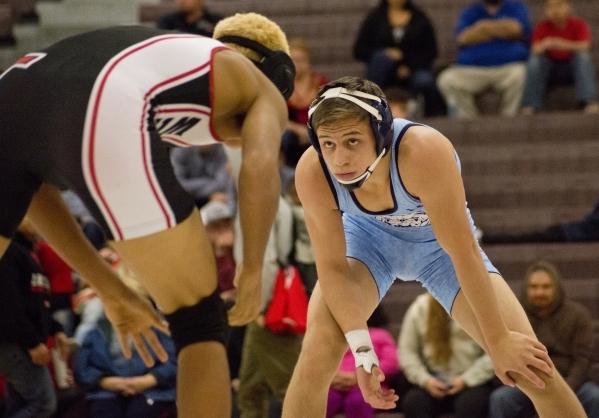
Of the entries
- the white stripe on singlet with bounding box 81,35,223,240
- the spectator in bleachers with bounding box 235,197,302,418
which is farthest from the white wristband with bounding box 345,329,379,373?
the spectator in bleachers with bounding box 235,197,302,418

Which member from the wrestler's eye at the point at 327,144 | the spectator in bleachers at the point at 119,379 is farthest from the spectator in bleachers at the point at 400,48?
the wrestler's eye at the point at 327,144

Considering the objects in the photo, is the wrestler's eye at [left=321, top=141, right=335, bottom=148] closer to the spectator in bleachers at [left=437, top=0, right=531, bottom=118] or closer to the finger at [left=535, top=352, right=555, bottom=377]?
the finger at [left=535, top=352, right=555, bottom=377]

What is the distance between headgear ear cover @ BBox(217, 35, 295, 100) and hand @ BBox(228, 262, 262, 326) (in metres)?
0.67

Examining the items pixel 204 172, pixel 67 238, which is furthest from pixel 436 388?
pixel 67 238

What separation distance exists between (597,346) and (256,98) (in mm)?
4391

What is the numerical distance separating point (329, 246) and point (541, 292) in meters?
2.75

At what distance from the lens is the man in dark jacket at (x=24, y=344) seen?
18.1 feet

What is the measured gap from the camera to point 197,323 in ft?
8.97

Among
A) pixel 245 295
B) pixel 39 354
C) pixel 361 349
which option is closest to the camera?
pixel 245 295

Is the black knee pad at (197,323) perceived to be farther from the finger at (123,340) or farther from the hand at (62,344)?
the hand at (62,344)

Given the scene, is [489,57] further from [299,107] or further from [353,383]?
[353,383]

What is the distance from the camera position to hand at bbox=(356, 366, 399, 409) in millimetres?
3258

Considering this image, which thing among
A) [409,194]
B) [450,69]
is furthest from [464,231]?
[450,69]

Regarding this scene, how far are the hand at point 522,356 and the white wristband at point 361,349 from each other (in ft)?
1.33
